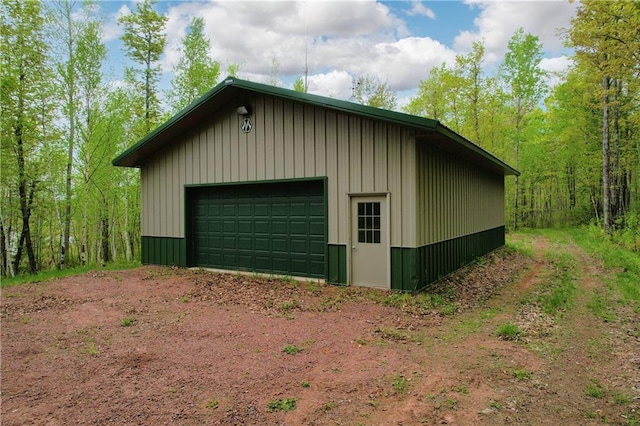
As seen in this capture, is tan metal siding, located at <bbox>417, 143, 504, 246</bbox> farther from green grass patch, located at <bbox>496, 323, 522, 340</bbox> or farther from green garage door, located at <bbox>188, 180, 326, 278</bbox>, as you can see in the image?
green grass patch, located at <bbox>496, 323, 522, 340</bbox>

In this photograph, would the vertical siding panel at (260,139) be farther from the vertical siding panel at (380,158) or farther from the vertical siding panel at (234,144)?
the vertical siding panel at (380,158)

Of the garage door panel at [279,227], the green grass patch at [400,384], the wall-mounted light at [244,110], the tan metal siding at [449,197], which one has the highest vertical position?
the wall-mounted light at [244,110]

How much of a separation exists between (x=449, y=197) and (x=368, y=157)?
287 centimetres

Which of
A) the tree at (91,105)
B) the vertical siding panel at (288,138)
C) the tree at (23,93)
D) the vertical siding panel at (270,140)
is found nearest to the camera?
the vertical siding panel at (288,138)

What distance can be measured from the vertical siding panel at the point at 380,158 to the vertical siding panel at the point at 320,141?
1169mm

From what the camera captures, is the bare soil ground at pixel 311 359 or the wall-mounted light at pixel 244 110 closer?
the bare soil ground at pixel 311 359

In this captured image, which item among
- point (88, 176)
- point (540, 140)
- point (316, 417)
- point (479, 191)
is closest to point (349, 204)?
point (316, 417)

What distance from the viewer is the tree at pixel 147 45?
15.5 metres

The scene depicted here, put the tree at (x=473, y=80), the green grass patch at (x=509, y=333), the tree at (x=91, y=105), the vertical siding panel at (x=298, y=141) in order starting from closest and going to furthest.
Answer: the green grass patch at (x=509, y=333)
the vertical siding panel at (x=298, y=141)
the tree at (x=91, y=105)
the tree at (x=473, y=80)

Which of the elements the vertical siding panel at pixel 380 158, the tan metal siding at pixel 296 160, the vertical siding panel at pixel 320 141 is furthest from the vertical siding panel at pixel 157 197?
the vertical siding panel at pixel 380 158

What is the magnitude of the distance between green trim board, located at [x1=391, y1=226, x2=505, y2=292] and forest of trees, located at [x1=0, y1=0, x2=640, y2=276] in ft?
19.7

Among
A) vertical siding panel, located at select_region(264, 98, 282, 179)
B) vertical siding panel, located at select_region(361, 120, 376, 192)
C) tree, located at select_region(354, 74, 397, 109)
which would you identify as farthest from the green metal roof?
tree, located at select_region(354, 74, 397, 109)

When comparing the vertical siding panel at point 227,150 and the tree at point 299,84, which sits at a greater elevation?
Answer: the tree at point 299,84

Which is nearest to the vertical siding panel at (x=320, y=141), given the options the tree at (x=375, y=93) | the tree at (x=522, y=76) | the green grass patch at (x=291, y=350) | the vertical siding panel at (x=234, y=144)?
the vertical siding panel at (x=234, y=144)
